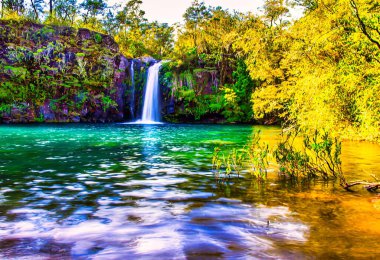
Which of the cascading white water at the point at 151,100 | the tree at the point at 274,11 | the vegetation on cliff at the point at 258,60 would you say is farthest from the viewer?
the cascading white water at the point at 151,100

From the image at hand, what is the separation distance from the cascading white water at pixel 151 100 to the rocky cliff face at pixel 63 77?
1034 mm

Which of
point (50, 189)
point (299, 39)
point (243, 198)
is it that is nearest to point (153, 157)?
point (50, 189)

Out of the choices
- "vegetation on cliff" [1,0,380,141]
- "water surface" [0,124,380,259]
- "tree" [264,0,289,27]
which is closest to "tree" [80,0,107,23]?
"vegetation on cliff" [1,0,380,141]

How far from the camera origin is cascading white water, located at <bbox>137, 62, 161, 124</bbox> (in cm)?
4553

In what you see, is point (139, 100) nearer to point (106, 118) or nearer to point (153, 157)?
point (106, 118)

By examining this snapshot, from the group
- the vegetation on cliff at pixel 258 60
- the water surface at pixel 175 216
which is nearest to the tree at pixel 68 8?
the vegetation on cliff at pixel 258 60

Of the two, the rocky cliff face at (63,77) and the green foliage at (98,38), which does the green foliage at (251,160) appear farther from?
the green foliage at (98,38)

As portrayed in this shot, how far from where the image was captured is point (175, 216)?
20.7 feet

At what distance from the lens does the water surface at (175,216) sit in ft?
15.7

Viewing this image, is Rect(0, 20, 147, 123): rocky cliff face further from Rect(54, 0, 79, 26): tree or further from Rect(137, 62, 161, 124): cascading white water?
Rect(54, 0, 79, 26): tree

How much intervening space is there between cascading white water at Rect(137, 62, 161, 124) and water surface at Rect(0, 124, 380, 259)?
34.5 metres

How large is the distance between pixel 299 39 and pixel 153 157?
10.2 metres

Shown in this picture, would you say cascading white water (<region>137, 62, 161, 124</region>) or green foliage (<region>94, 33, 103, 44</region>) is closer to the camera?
cascading white water (<region>137, 62, 161, 124</region>)

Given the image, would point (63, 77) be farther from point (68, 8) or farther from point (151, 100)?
point (68, 8)
